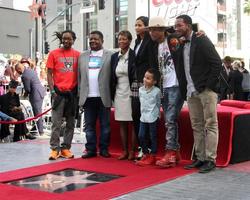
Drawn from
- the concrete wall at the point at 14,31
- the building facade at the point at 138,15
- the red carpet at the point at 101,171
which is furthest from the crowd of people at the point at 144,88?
the building facade at the point at 138,15

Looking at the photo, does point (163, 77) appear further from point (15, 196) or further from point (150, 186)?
point (15, 196)

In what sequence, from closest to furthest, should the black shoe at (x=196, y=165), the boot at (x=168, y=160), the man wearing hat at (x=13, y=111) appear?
the black shoe at (x=196, y=165) → the boot at (x=168, y=160) → the man wearing hat at (x=13, y=111)

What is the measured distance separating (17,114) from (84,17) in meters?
53.0

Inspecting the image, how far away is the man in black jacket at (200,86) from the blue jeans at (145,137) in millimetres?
556

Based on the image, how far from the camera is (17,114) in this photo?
1033 centimetres

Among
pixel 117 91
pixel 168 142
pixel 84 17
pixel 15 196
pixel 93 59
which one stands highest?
pixel 84 17

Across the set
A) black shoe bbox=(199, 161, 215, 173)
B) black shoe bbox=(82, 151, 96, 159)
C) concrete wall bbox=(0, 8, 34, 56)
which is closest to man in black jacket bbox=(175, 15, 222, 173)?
black shoe bbox=(199, 161, 215, 173)

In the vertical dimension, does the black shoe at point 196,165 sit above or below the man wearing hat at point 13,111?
below

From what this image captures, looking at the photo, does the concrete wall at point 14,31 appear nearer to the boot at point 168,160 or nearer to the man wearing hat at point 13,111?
the man wearing hat at point 13,111

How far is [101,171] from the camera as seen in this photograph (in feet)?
21.1

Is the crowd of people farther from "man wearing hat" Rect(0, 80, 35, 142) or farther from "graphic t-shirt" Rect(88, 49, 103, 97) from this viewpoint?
"man wearing hat" Rect(0, 80, 35, 142)

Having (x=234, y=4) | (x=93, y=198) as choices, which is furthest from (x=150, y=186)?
(x=234, y=4)

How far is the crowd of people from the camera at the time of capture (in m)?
6.23

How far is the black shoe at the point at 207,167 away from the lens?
616cm
